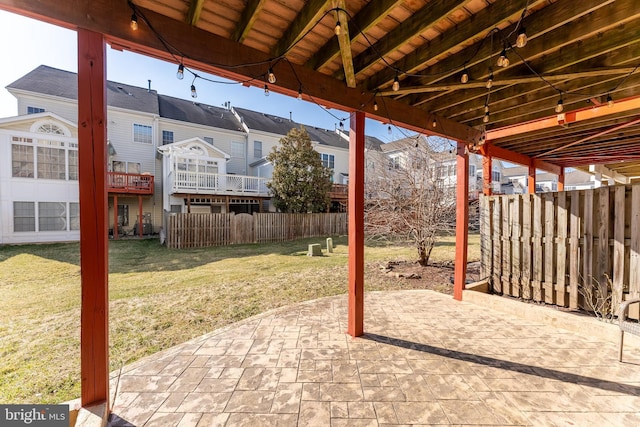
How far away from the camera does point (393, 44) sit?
90.0 inches

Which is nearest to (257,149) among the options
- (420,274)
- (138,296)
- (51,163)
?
(51,163)

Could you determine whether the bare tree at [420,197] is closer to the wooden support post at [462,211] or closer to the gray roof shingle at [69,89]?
the wooden support post at [462,211]

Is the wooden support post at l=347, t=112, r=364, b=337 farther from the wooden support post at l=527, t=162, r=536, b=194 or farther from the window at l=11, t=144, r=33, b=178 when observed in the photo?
the window at l=11, t=144, r=33, b=178

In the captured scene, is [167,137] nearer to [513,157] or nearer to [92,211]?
[92,211]

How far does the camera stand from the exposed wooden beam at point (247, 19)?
1.86m

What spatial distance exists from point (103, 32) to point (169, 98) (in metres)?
18.5

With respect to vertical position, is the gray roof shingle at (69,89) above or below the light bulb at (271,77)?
above

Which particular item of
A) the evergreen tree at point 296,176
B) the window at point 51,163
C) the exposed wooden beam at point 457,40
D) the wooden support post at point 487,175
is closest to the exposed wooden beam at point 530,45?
the exposed wooden beam at point 457,40

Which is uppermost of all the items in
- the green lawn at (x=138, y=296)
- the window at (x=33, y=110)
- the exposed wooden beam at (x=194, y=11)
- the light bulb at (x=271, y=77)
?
the window at (x=33, y=110)

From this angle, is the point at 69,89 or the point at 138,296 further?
the point at 69,89

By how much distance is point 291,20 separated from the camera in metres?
2.12

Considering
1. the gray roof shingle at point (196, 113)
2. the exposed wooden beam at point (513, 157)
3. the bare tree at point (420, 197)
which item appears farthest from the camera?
the gray roof shingle at point (196, 113)

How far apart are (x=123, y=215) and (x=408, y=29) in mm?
15887

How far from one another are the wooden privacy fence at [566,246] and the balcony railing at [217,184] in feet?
38.3
